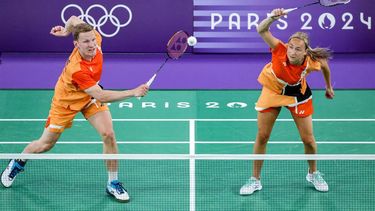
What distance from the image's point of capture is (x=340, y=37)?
12586 mm

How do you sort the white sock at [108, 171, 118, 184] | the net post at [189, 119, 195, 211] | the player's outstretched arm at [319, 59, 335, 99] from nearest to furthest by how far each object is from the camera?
the net post at [189, 119, 195, 211], the player's outstretched arm at [319, 59, 335, 99], the white sock at [108, 171, 118, 184]

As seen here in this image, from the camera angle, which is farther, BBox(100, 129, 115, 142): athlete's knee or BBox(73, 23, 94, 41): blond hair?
BBox(100, 129, 115, 142): athlete's knee

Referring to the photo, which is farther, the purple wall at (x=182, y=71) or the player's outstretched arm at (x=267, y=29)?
the purple wall at (x=182, y=71)

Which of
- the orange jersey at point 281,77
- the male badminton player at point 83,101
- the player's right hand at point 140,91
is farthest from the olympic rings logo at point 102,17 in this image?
the player's right hand at point 140,91

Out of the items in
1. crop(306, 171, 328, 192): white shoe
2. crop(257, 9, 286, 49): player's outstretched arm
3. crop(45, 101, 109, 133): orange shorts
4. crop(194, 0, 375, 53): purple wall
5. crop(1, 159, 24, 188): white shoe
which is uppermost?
crop(257, 9, 286, 49): player's outstretched arm

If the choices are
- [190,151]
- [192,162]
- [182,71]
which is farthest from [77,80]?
[182,71]

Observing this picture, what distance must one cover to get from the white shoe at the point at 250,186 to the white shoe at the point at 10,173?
7.57ft

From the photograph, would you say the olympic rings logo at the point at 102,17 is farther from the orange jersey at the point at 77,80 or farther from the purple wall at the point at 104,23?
the orange jersey at the point at 77,80

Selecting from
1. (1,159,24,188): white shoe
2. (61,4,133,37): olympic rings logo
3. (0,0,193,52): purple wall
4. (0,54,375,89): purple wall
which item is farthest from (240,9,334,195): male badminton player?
(61,4,133,37): olympic rings logo

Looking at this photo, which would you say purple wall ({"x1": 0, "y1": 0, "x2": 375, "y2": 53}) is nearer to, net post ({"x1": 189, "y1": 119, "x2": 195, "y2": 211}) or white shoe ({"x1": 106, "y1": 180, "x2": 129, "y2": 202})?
net post ({"x1": 189, "y1": 119, "x2": 195, "y2": 211})

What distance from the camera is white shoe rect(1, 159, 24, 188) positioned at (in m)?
7.89

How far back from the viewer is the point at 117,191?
7641 mm

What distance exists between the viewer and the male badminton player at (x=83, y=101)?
24.0 feet

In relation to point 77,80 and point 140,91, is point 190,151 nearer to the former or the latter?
point 77,80
